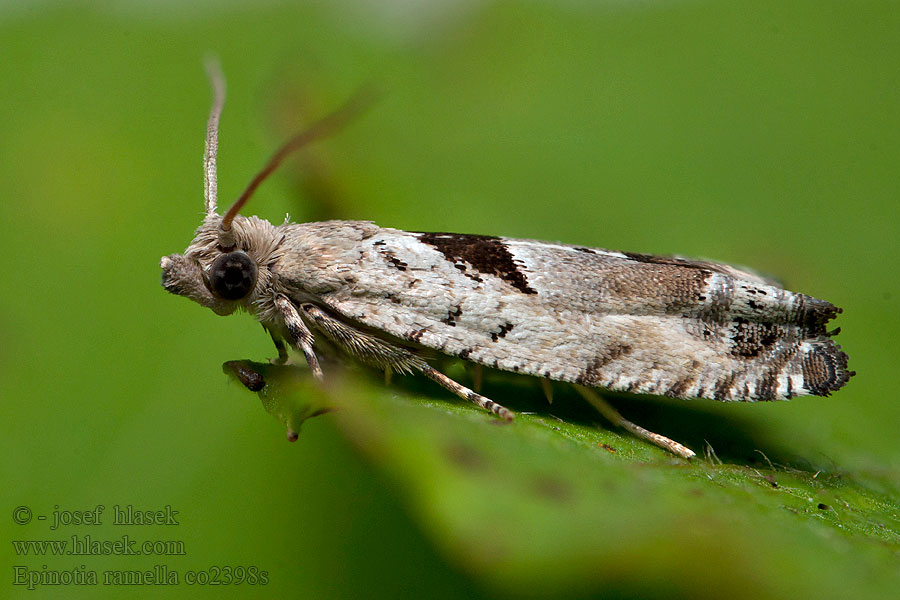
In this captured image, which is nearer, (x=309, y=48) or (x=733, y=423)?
(x=733, y=423)

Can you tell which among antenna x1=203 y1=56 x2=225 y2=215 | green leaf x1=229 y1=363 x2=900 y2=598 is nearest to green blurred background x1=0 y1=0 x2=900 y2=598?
green leaf x1=229 y1=363 x2=900 y2=598

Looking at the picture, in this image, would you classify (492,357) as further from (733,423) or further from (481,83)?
(481,83)

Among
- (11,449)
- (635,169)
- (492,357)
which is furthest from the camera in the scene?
(635,169)

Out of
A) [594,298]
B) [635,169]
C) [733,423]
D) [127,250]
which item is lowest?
[127,250]

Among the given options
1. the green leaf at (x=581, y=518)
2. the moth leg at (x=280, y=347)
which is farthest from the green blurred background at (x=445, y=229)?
the moth leg at (x=280, y=347)

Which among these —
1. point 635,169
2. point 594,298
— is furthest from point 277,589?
point 635,169

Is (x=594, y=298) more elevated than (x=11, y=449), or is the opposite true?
(x=594, y=298)
